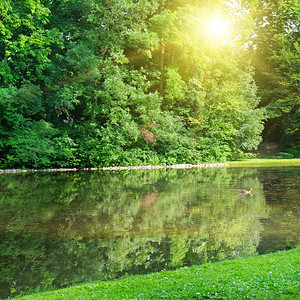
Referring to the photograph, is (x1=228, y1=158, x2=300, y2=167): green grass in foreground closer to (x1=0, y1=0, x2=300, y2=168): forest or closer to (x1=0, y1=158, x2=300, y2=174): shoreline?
(x1=0, y1=158, x2=300, y2=174): shoreline

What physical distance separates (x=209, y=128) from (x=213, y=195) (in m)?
15.0

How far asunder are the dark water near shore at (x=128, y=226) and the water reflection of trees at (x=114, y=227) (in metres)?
0.02

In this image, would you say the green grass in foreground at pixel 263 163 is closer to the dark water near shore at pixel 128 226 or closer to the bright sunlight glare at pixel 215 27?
the dark water near shore at pixel 128 226

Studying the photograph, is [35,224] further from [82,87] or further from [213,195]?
[82,87]

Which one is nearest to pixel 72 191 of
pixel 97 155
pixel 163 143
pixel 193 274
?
pixel 97 155

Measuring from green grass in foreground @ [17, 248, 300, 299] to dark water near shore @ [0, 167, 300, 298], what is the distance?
3.05ft

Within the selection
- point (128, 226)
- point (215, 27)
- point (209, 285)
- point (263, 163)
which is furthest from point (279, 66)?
point (209, 285)

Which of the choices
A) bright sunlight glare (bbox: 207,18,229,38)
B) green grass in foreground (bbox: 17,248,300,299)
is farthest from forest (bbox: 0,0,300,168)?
green grass in foreground (bbox: 17,248,300,299)

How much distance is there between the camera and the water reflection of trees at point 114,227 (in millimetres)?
6801

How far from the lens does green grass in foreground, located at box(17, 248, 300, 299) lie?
191 inches

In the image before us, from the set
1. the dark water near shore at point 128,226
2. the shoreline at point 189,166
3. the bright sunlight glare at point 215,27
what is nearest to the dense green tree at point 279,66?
the shoreline at point 189,166

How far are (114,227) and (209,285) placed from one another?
493 centimetres

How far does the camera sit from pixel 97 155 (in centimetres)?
2253

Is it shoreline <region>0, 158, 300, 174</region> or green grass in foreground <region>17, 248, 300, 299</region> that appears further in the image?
shoreline <region>0, 158, 300, 174</region>
